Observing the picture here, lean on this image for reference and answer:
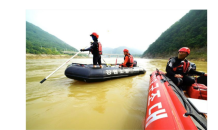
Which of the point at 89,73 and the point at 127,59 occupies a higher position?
the point at 127,59

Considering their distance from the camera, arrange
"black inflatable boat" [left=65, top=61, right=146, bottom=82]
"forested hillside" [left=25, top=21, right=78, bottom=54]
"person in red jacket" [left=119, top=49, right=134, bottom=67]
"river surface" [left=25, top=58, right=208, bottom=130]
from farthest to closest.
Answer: "forested hillside" [left=25, top=21, right=78, bottom=54] → "person in red jacket" [left=119, top=49, right=134, bottom=67] → "black inflatable boat" [left=65, top=61, right=146, bottom=82] → "river surface" [left=25, top=58, right=208, bottom=130]

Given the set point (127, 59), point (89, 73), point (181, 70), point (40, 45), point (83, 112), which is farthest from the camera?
point (40, 45)

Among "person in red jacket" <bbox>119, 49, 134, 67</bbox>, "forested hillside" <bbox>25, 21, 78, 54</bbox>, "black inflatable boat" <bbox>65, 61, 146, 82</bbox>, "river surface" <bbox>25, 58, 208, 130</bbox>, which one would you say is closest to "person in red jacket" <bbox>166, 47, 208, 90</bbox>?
"river surface" <bbox>25, 58, 208, 130</bbox>

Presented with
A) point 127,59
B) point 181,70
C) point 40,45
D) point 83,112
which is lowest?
point 83,112

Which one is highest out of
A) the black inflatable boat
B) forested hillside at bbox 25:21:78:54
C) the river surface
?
forested hillside at bbox 25:21:78:54

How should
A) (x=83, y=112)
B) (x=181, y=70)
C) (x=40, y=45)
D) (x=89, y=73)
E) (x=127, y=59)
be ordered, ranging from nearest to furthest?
(x=83, y=112) < (x=181, y=70) < (x=89, y=73) < (x=127, y=59) < (x=40, y=45)

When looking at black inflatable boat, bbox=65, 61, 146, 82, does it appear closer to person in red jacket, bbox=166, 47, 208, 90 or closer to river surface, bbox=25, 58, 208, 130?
river surface, bbox=25, 58, 208, 130

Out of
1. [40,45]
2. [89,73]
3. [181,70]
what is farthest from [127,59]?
[40,45]

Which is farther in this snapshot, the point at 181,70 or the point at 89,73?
the point at 89,73

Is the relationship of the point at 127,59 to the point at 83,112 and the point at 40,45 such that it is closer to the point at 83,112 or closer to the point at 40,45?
the point at 83,112

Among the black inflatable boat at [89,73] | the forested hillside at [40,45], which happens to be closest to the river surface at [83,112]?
the black inflatable boat at [89,73]

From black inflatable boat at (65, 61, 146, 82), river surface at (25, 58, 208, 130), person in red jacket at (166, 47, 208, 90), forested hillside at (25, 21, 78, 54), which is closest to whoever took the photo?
river surface at (25, 58, 208, 130)
